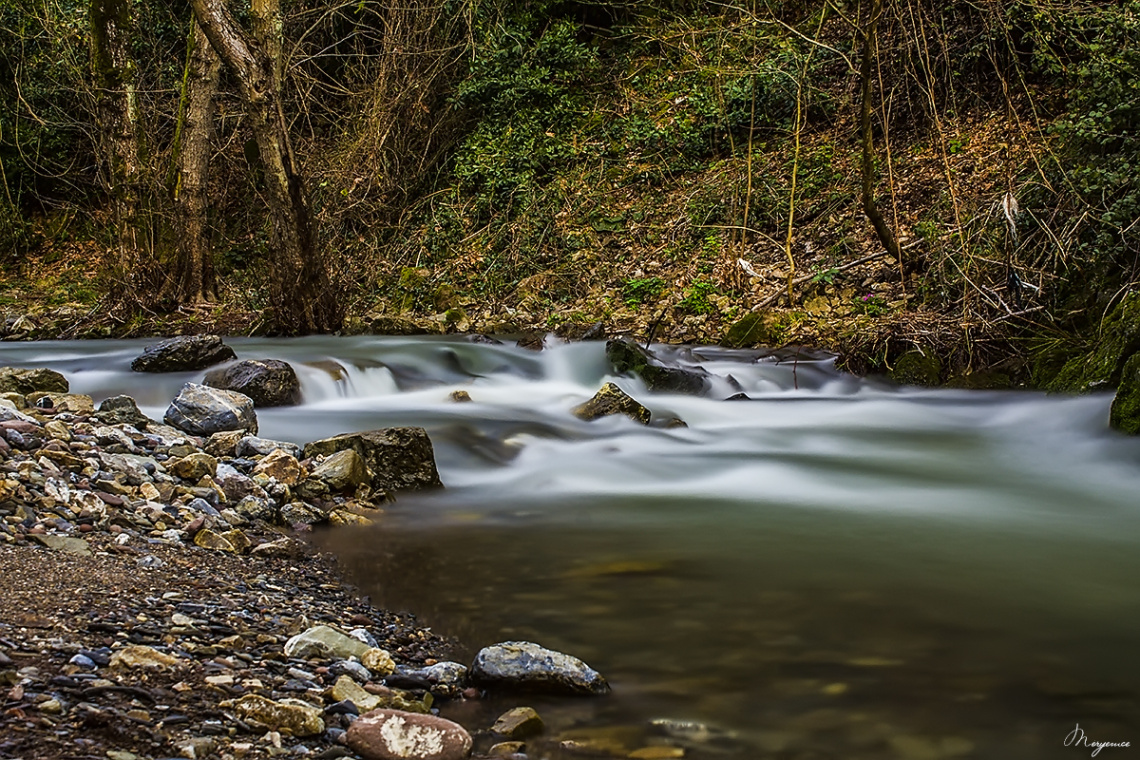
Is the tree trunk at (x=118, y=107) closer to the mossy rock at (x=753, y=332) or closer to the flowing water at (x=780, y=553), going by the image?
the flowing water at (x=780, y=553)

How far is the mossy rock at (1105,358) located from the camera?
23.3 ft

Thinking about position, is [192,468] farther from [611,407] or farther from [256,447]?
[611,407]

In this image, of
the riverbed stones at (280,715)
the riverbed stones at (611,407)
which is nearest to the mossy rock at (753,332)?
the riverbed stones at (611,407)

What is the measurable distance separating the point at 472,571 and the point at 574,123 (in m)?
12.4

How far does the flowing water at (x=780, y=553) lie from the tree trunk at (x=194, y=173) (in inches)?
163

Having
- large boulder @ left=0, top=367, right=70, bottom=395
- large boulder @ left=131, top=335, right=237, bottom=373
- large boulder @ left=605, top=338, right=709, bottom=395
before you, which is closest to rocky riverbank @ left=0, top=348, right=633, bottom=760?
large boulder @ left=0, top=367, right=70, bottom=395

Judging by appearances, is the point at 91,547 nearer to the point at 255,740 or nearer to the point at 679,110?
the point at 255,740

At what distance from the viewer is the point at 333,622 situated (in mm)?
3248

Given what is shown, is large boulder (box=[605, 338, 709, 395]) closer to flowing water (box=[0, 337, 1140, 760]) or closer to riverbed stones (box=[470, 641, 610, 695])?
flowing water (box=[0, 337, 1140, 760])

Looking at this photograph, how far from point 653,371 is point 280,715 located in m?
6.76

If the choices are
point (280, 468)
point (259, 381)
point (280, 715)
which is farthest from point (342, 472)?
point (280, 715)

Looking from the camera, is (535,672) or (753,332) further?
(753,332)

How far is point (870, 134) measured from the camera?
9.50 meters

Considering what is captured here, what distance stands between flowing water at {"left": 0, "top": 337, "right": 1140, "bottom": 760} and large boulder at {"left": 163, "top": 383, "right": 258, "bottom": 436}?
0.33 metres
